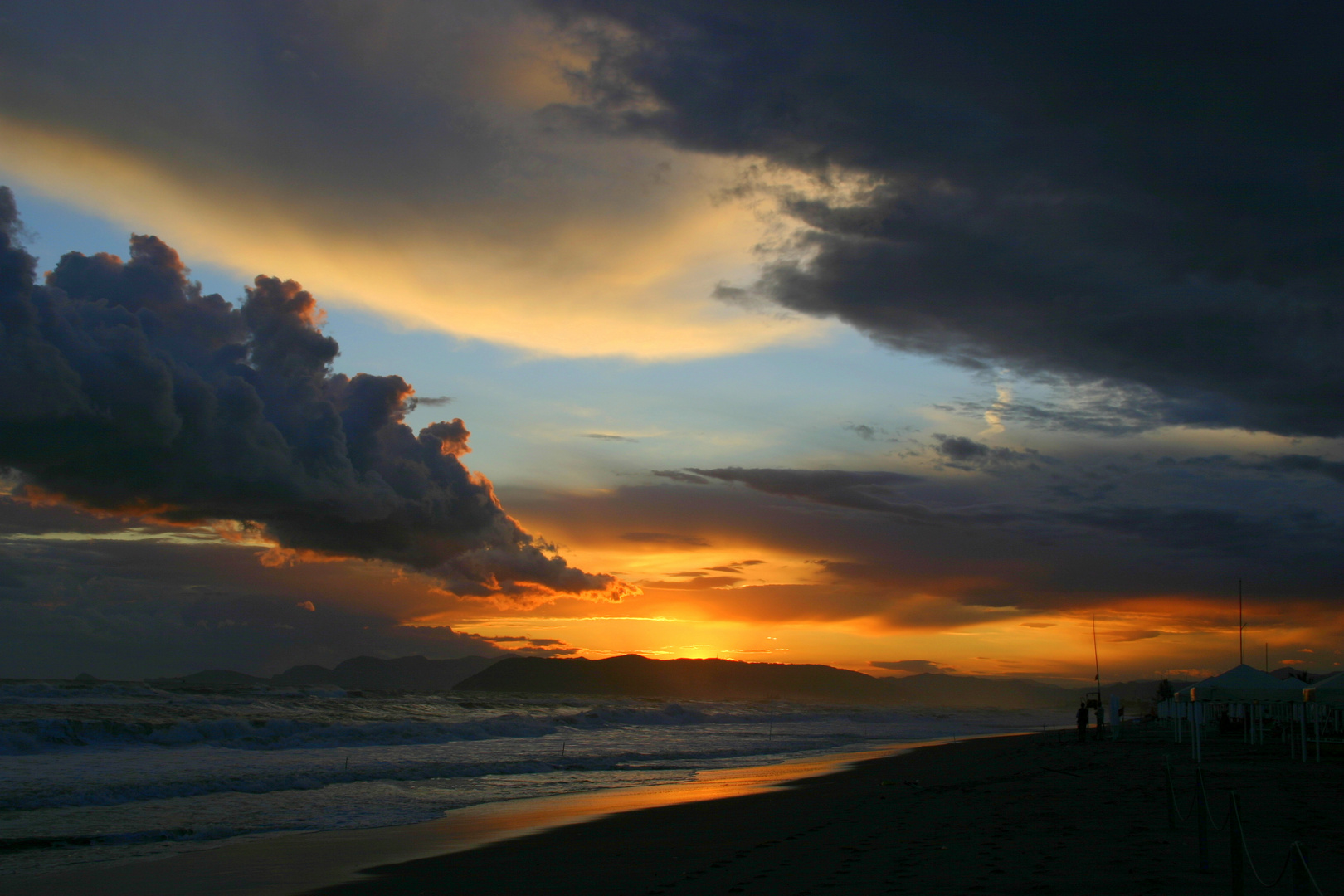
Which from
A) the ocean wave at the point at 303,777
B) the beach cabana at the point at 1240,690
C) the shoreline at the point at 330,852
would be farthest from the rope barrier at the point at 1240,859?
the ocean wave at the point at 303,777

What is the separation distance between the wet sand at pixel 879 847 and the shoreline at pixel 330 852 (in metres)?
0.08

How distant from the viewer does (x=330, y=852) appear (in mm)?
13305

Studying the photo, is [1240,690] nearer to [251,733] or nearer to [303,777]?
[303,777]

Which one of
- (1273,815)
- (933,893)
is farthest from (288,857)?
(1273,815)

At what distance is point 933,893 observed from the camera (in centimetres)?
848

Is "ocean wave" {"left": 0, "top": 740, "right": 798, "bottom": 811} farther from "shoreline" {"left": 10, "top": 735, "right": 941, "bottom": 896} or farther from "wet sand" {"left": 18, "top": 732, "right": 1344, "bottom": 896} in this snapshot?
"wet sand" {"left": 18, "top": 732, "right": 1344, "bottom": 896}

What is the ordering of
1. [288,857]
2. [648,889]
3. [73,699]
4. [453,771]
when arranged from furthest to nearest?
[73,699] < [453,771] < [288,857] < [648,889]

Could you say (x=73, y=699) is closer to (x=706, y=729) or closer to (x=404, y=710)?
(x=404, y=710)

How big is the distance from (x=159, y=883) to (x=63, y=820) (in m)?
6.16

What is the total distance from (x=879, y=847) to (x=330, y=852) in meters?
8.27

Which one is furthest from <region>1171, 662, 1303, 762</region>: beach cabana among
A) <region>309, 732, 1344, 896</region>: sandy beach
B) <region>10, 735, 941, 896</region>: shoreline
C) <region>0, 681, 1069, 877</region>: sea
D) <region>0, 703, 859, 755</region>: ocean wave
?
<region>0, 703, 859, 755</region>: ocean wave

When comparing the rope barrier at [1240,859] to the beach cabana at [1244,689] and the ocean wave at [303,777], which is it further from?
the ocean wave at [303,777]

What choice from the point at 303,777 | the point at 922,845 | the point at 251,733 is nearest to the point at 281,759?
the point at 303,777

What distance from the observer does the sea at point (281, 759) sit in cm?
1526
